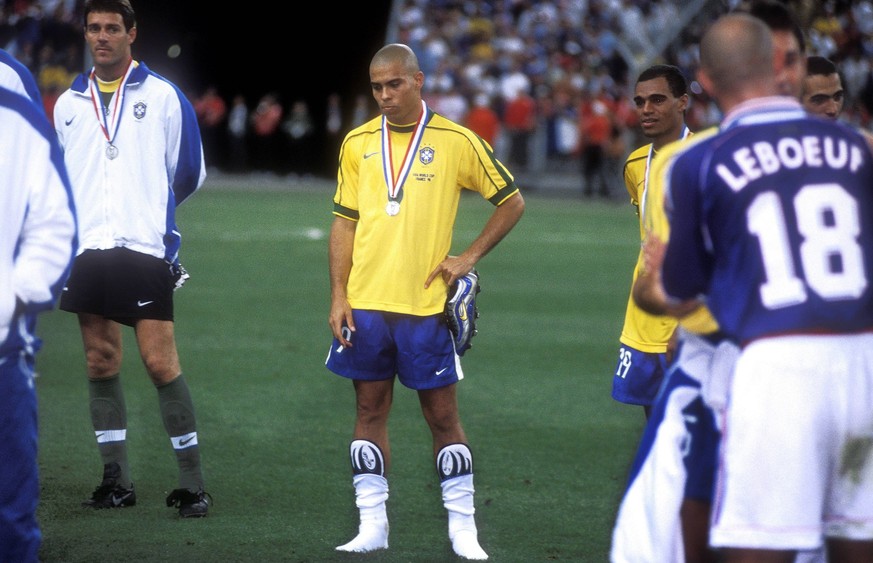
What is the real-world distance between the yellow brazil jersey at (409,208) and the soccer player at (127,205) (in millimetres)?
1037

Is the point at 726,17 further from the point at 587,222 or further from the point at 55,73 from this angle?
the point at 55,73

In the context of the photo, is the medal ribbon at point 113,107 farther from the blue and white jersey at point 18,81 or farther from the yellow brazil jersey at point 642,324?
the yellow brazil jersey at point 642,324

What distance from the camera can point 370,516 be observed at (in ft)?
18.8

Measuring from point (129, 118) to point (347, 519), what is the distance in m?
2.11

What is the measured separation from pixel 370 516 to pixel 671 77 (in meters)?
2.27

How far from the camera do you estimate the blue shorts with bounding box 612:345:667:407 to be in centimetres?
573

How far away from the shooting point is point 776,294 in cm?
338

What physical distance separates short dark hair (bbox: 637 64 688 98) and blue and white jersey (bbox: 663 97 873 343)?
2.26 m

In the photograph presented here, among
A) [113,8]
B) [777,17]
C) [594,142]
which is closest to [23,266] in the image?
[777,17]

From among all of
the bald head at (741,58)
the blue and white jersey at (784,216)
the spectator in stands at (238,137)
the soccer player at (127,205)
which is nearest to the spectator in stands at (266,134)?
the spectator in stands at (238,137)

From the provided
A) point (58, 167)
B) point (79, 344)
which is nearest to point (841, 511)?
point (58, 167)

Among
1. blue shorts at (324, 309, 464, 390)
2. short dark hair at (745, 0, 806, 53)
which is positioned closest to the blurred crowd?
blue shorts at (324, 309, 464, 390)

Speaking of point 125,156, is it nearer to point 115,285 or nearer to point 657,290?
point 115,285

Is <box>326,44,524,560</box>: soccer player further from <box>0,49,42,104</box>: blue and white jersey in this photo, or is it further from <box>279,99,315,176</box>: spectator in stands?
<box>279,99,315,176</box>: spectator in stands
